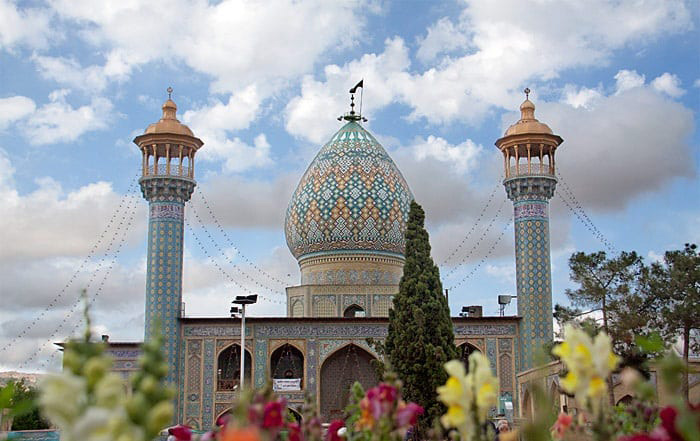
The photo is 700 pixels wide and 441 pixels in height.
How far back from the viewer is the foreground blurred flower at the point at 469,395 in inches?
86.0

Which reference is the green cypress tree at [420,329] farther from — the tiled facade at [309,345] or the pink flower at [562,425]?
the pink flower at [562,425]

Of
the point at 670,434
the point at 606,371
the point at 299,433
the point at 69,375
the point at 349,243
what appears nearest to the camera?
the point at 69,375

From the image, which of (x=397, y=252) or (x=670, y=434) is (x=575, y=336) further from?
(x=397, y=252)

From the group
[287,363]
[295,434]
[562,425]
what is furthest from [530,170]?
[295,434]

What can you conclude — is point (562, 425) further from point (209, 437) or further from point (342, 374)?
point (342, 374)

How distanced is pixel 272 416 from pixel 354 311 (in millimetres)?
21136

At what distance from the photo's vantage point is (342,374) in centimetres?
2195

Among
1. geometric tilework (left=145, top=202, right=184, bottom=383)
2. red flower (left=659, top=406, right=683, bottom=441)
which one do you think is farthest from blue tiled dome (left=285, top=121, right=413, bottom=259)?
red flower (left=659, top=406, right=683, bottom=441)

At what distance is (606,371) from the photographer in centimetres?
209

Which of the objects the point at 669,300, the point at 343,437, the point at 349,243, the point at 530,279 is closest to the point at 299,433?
the point at 343,437

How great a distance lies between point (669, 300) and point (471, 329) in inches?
246

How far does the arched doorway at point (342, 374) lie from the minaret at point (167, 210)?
357cm

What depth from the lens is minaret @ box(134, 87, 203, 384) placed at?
21.5 m

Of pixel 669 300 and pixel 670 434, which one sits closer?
pixel 670 434
